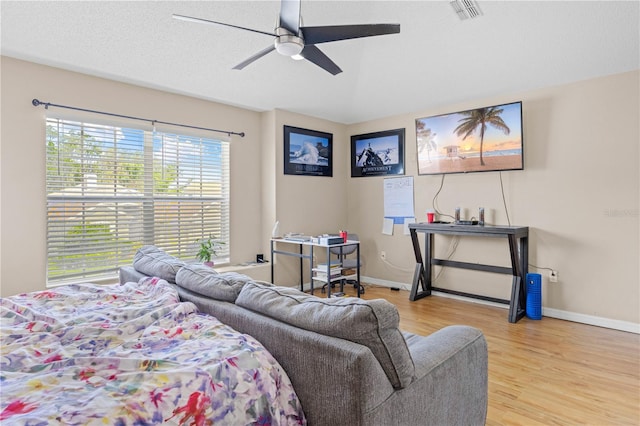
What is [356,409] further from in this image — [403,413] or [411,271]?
[411,271]

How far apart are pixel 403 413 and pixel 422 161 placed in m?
3.82

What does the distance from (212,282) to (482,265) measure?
11.2 ft

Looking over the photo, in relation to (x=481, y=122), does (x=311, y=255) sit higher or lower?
lower

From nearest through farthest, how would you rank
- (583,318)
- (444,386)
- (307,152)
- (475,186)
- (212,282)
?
(444,386), (212,282), (583,318), (475,186), (307,152)

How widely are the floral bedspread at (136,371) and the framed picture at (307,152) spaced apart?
3.35 meters

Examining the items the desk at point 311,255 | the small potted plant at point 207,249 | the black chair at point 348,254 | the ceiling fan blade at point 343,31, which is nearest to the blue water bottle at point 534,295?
the desk at point 311,255

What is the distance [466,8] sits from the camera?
2.74 meters

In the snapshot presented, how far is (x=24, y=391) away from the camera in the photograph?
1043mm

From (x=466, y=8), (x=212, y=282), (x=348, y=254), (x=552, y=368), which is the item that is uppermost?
(x=466, y=8)

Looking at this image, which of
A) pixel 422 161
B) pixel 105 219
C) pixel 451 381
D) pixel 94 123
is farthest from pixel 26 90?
pixel 422 161

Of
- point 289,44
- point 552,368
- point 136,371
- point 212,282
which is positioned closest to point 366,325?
point 136,371

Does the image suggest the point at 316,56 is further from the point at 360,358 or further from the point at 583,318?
the point at 583,318

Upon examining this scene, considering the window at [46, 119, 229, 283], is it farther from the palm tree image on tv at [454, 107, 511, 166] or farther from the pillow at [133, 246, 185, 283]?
the palm tree image on tv at [454, 107, 511, 166]

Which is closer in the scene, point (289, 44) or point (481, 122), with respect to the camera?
point (289, 44)
